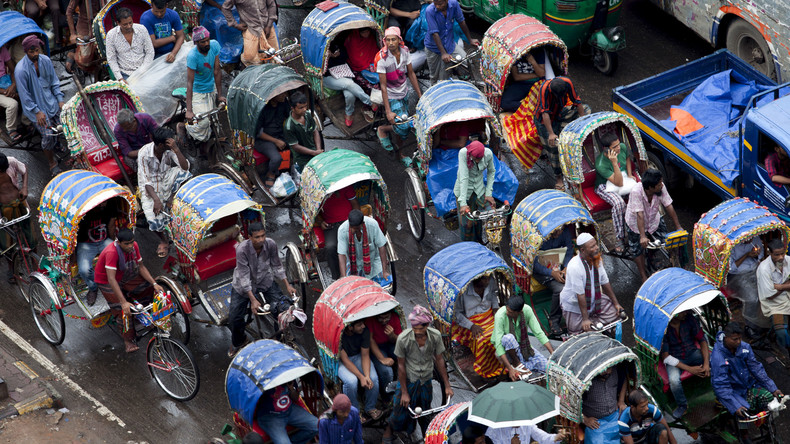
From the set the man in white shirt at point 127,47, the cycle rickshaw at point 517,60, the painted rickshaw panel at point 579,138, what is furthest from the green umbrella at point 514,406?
the man in white shirt at point 127,47

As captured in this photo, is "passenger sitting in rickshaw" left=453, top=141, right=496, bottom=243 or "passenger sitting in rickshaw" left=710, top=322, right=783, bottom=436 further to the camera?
"passenger sitting in rickshaw" left=453, top=141, right=496, bottom=243

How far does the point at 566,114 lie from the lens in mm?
14828

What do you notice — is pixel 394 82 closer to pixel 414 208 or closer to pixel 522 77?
pixel 522 77

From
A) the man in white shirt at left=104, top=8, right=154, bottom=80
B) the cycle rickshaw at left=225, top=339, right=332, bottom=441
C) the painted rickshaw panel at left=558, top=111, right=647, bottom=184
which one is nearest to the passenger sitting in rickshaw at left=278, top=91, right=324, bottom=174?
the man in white shirt at left=104, top=8, right=154, bottom=80

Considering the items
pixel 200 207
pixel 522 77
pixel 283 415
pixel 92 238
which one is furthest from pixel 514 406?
pixel 522 77

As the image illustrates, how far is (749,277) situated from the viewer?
12.5m

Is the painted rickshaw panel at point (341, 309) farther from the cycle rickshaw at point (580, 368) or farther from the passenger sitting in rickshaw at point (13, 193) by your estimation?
the passenger sitting in rickshaw at point (13, 193)

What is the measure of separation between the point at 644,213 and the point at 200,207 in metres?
5.31

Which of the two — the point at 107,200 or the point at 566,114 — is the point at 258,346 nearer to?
the point at 107,200

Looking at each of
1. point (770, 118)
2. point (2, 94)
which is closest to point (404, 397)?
point (770, 118)

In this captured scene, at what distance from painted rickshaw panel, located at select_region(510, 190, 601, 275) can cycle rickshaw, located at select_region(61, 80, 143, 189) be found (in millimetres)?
Result: 5305

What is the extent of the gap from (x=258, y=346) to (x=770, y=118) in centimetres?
678

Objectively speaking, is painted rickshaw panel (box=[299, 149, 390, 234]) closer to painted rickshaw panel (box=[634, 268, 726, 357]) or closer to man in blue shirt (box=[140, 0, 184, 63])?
painted rickshaw panel (box=[634, 268, 726, 357])

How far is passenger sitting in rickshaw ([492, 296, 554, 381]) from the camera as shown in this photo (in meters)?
11.3
